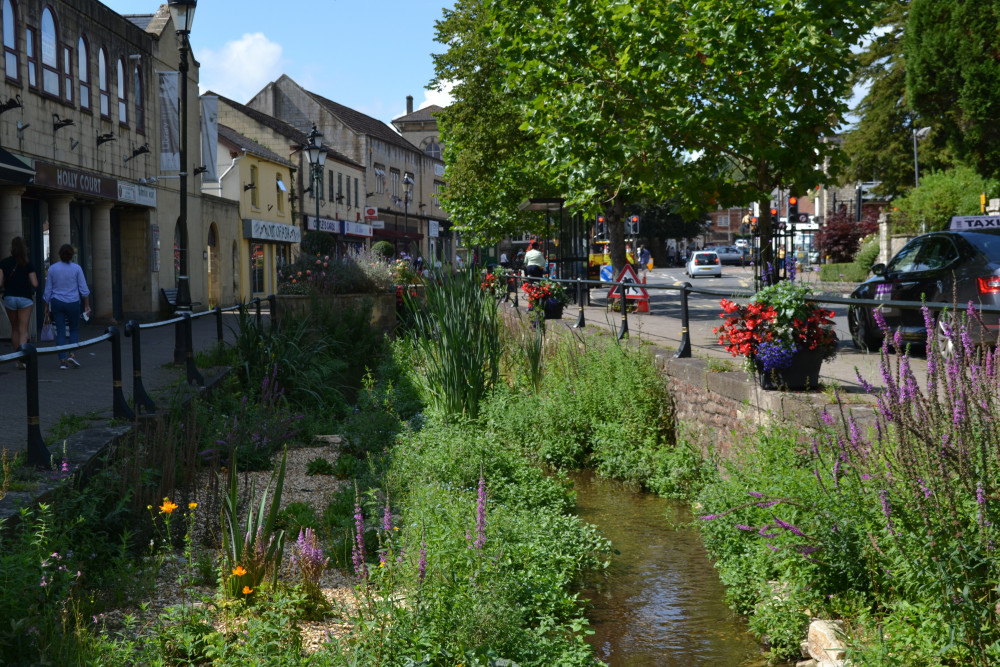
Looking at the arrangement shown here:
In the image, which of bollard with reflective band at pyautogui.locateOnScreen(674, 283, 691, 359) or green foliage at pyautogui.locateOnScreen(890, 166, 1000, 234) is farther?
green foliage at pyautogui.locateOnScreen(890, 166, 1000, 234)

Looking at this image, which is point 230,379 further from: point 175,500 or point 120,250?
point 120,250

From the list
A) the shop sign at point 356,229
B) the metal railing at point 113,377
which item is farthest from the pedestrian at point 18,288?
the shop sign at point 356,229

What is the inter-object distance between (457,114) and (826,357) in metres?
18.3

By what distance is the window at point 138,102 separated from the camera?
82.5 feet

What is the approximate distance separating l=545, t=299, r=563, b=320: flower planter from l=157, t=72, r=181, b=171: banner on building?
12732 millimetres

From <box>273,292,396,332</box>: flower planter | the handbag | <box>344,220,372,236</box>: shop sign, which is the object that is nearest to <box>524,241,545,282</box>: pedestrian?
<box>273,292,396,332</box>: flower planter

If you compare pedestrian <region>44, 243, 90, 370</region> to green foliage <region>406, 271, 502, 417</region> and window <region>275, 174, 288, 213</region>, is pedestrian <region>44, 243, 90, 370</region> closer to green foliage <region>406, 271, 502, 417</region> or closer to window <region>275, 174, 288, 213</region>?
green foliage <region>406, 271, 502, 417</region>

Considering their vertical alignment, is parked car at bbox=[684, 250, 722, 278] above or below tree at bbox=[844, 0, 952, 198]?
below

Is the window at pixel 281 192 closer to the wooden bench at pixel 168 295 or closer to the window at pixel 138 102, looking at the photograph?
the wooden bench at pixel 168 295

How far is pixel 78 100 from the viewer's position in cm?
2136

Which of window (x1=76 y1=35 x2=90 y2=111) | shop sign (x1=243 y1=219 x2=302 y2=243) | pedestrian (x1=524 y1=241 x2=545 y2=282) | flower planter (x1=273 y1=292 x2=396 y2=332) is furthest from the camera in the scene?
shop sign (x1=243 y1=219 x2=302 y2=243)

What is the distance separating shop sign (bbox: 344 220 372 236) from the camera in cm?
5213

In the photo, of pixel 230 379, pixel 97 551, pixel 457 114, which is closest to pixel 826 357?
pixel 97 551

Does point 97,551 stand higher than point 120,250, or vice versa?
point 120,250
